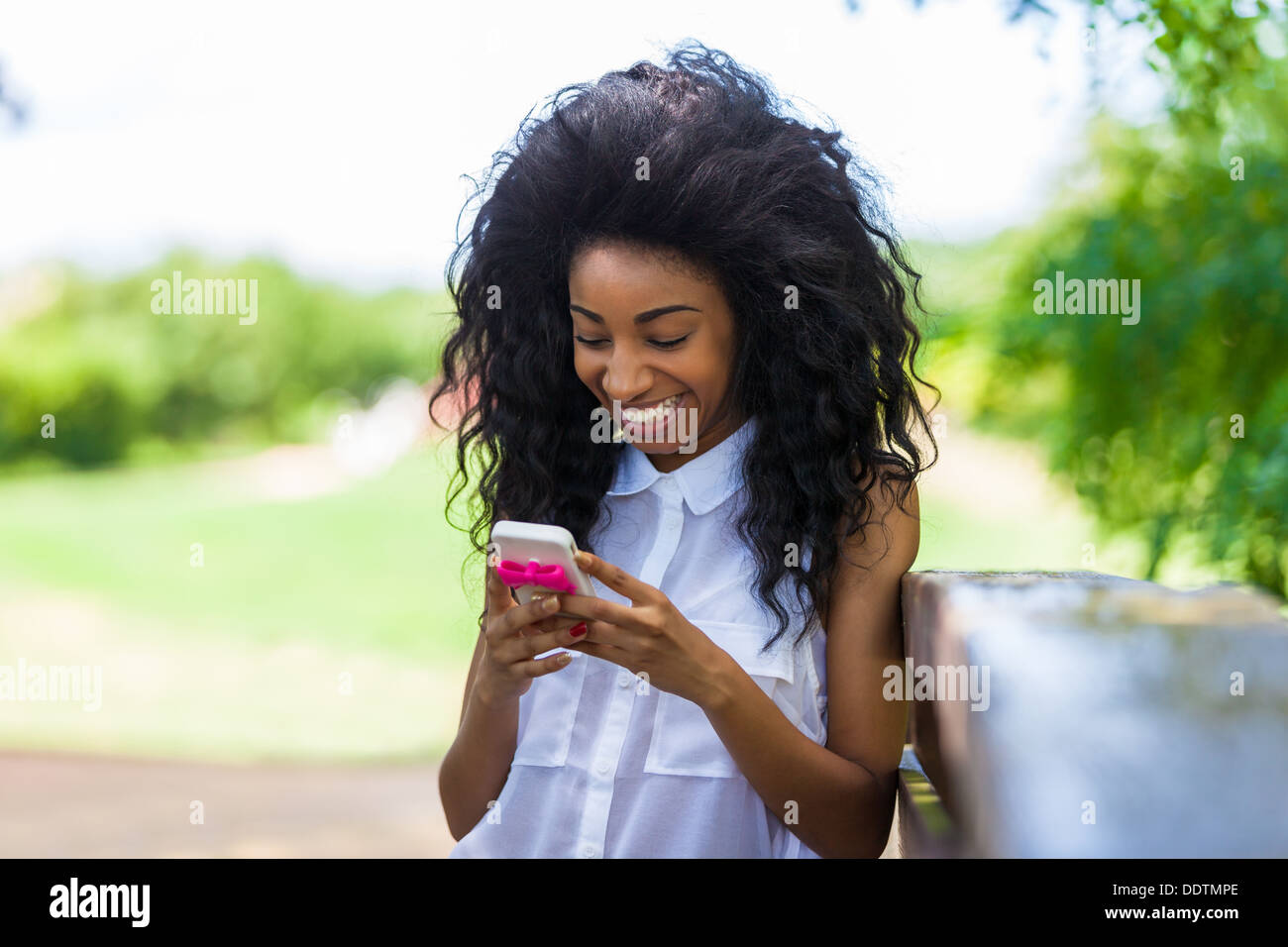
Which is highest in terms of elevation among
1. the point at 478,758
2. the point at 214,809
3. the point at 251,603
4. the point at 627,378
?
the point at 627,378

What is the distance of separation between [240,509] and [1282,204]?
8.68 metres

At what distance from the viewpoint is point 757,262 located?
186 centimetres

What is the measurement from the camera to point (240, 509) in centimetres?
1066

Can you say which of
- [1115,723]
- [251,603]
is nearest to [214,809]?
[251,603]

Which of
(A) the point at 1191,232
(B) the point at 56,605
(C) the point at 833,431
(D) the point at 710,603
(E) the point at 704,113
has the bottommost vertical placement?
(B) the point at 56,605

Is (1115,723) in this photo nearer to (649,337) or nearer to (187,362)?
(649,337)

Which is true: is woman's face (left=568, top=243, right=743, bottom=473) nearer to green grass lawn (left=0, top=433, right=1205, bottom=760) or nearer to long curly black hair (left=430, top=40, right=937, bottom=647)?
long curly black hair (left=430, top=40, right=937, bottom=647)

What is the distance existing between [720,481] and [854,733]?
447 millimetres

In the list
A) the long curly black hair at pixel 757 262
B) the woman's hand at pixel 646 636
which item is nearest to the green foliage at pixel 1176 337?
the long curly black hair at pixel 757 262

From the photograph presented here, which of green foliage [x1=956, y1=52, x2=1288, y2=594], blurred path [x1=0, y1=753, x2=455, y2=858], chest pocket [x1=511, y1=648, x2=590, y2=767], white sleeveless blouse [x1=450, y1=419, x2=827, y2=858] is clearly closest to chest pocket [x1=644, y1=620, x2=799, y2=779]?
white sleeveless blouse [x1=450, y1=419, x2=827, y2=858]

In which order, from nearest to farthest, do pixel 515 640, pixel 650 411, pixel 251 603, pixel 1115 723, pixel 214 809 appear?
pixel 1115 723 < pixel 515 640 < pixel 650 411 < pixel 214 809 < pixel 251 603

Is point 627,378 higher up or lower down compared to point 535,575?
higher up
